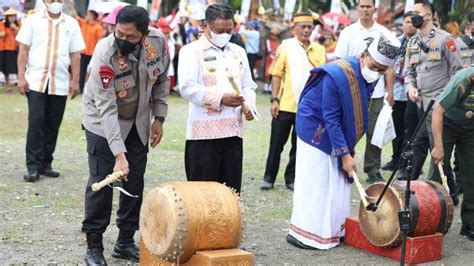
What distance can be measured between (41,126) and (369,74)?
4.44 meters

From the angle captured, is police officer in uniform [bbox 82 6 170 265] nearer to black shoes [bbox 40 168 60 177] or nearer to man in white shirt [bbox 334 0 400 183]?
black shoes [bbox 40 168 60 177]

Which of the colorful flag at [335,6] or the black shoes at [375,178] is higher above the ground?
the colorful flag at [335,6]

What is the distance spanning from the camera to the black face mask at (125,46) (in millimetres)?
6189

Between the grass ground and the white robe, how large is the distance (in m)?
0.16

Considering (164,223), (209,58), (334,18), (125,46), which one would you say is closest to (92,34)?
(334,18)

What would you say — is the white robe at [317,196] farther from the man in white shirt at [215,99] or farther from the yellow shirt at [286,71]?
the yellow shirt at [286,71]

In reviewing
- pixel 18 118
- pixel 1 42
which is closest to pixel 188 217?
pixel 18 118

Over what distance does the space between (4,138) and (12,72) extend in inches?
316

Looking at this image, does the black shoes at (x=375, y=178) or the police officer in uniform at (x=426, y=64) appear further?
the black shoes at (x=375, y=178)

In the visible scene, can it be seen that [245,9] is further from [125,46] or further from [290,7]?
[125,46]

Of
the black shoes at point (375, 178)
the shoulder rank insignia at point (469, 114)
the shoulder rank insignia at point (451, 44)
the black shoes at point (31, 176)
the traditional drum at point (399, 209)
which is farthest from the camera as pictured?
the black shoes at point (375, 178)

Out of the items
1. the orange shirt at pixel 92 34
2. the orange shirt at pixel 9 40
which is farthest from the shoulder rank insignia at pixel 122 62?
the orange shirt at pixel 92 34

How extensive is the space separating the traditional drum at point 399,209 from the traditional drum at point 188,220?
1591 millimetres

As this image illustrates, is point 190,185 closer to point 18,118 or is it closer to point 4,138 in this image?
point 4,138
